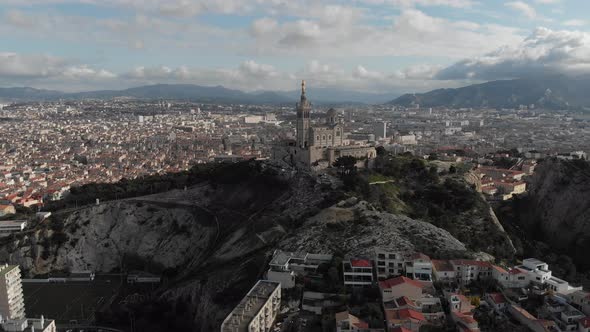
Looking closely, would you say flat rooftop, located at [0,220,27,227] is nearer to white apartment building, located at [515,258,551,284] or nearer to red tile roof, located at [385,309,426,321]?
red tile roof, located at [385,309,426,321]

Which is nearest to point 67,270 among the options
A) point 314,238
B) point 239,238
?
point 239,238

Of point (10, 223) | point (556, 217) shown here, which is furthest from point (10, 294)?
point (556, 217)

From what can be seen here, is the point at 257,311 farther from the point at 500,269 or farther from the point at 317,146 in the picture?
the point at 317,146

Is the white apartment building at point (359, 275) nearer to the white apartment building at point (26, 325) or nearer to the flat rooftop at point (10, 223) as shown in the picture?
the white apartment building at point (26, 325)

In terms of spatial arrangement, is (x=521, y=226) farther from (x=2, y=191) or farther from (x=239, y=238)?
(x=2, y=191)

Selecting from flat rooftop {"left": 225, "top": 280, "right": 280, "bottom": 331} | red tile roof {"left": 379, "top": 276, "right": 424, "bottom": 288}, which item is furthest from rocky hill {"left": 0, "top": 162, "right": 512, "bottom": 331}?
red tile roof {"left": 379, "top": 276, "right": 424, "bottom": 288}
